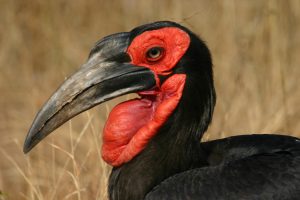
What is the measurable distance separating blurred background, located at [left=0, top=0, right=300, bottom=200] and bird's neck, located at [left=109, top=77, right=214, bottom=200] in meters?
1.12

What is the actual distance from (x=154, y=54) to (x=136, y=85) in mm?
183

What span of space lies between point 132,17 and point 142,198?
441 centimetres

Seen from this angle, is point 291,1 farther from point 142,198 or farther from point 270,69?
point 142,198

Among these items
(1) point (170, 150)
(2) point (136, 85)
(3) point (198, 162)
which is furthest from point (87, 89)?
(3) point (198, 162)

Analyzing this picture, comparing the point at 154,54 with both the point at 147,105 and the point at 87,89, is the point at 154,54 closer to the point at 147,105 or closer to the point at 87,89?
the point at 147,105

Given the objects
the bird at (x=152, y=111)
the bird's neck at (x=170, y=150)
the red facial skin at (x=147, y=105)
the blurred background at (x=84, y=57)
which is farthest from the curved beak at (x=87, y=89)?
the blurred background at (x=84, y=57)

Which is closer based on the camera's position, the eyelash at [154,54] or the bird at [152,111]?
the bird at [152,111]

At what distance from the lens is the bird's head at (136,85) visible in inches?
174

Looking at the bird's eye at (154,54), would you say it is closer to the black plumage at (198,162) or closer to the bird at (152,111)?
the bird at (152,111)

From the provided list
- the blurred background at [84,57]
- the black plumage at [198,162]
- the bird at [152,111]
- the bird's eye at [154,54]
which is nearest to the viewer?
the black plumage at [198,162]

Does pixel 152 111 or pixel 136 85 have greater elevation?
pixel 136 85

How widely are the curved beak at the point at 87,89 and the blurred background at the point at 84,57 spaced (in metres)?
1.23

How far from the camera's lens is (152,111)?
4.61 m

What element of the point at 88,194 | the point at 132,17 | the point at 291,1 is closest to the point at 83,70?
the point at 88,194
